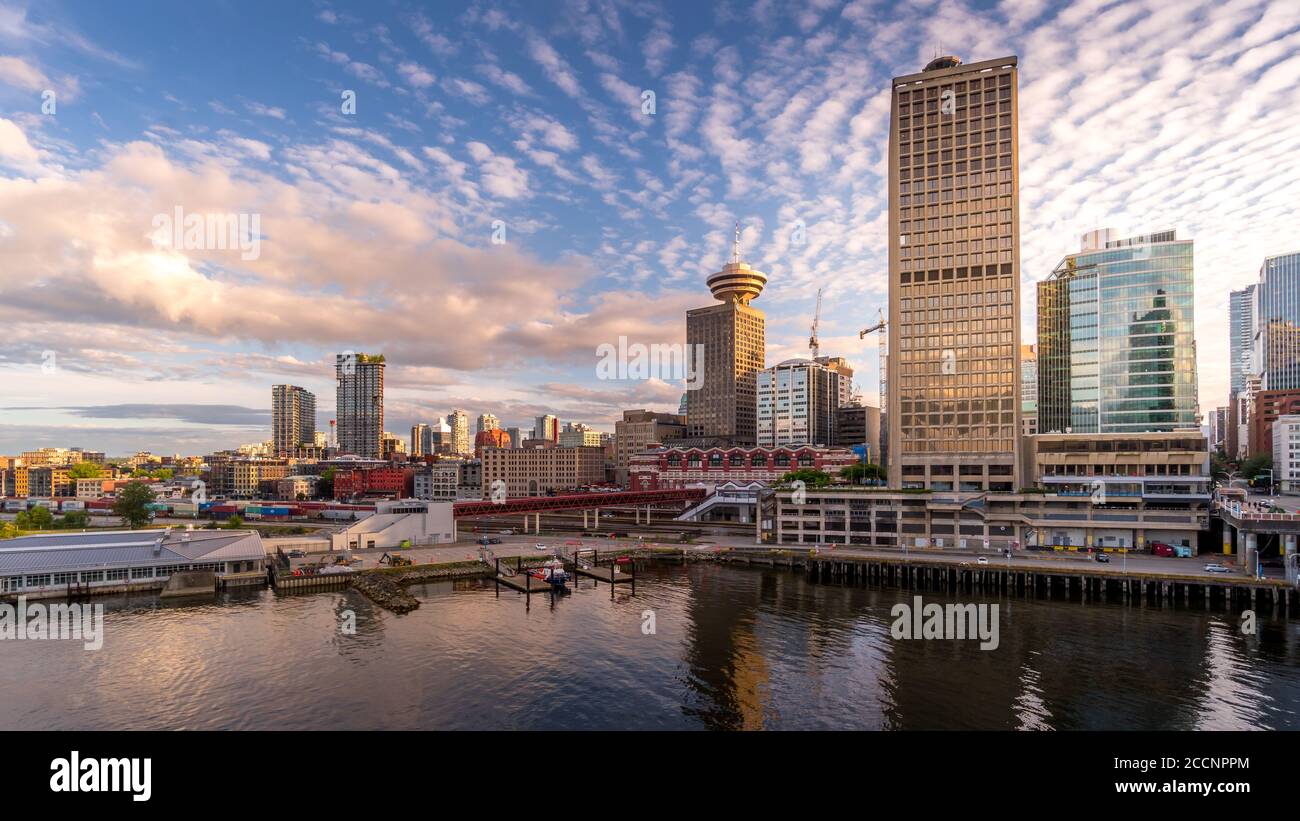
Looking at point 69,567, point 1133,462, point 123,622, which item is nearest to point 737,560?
point 1133,462

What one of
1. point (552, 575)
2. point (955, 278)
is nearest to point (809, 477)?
point (955, 278)

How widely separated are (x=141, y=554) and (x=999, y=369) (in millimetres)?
116311

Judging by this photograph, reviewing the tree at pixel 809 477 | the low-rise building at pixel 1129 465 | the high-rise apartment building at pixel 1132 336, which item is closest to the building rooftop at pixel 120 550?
the tree at pixel 809 477

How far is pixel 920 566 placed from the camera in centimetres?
7694

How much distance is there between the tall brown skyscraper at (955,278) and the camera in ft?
332

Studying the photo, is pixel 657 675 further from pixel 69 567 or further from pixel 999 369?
pixel 999 369

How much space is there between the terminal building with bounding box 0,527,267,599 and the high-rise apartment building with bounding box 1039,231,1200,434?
13523 centimetres

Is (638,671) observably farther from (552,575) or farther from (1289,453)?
(1289,453)

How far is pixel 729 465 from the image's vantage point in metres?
171

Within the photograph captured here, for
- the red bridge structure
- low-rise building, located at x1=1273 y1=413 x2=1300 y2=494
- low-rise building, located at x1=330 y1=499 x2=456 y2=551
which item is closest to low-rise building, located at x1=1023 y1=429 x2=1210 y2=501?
the red bridge structure

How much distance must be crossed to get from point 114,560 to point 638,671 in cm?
6094

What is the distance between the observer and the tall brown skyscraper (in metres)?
101

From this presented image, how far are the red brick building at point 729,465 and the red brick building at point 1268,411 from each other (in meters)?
111
